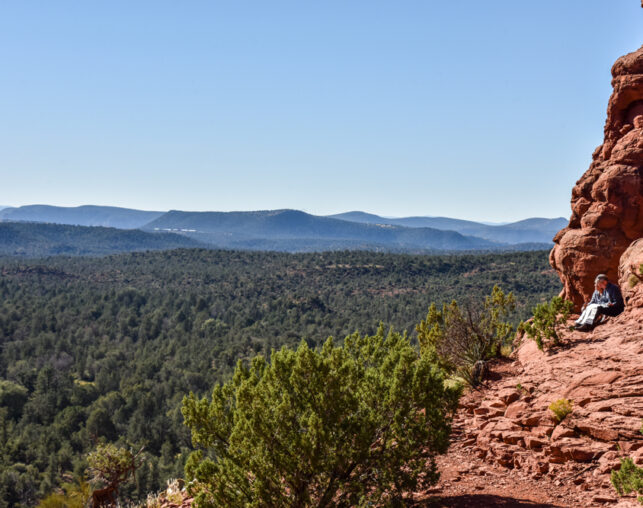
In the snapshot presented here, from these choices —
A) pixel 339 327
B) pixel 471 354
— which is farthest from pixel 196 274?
pixel 471 354

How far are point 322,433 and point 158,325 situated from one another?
77064 mm

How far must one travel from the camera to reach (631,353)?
7.14 metres

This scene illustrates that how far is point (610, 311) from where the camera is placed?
907cm

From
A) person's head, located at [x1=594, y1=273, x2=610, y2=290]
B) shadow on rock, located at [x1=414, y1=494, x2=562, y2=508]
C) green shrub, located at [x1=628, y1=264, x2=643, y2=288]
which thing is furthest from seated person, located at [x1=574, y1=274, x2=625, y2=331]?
shadow on rock, located at [x1=414, y1=494, x2=562, y2=508]

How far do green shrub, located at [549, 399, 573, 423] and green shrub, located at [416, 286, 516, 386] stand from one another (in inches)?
110

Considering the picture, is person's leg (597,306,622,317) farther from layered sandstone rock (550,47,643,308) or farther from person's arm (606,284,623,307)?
layered sandstone rock (550,47,643,308)

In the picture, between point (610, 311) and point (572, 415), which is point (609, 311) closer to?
point (610, 311)

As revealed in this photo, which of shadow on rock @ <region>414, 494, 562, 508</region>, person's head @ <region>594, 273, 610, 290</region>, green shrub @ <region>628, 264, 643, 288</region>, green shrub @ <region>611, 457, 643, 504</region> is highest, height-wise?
green shrub @ <region>628, 264, 643, 288</region>

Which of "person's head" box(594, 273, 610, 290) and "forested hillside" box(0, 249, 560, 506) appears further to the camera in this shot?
"forested hillside" box(0, 249, 560, 506)

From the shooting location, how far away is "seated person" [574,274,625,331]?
9.02 meters

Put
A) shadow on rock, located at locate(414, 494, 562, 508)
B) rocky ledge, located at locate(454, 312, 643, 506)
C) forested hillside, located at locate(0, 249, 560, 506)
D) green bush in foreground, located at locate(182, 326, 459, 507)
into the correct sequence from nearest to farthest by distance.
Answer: green bush in foreground, located at locate(182, 326, 459, 507), shadow on rock, located at locate(414, 494, 562, 508), rocky ledge, located at locate(454, 312, 643, 506), forested hillside, located at locate(0, 249, 560, 506)

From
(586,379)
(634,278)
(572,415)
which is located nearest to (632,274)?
(634,278)

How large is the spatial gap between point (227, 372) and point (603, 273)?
4942 centimetres

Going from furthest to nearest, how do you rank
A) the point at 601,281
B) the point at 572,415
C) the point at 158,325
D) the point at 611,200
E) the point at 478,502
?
the point at 158,325
the point at 611,200
the point at 601,281
the point at 572,415
the point at 478,502
